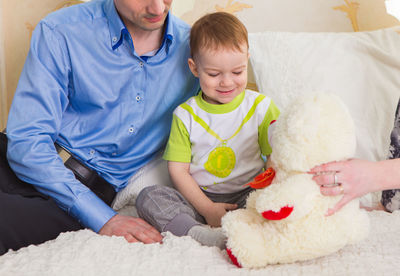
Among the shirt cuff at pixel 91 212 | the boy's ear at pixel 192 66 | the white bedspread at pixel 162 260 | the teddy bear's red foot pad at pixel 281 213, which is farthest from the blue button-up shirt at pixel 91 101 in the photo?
the teddy bear's red foot pad at pixel 281 213

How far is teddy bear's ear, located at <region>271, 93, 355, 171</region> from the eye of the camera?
0.92 metres

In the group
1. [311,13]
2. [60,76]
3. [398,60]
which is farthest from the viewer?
[311,13]

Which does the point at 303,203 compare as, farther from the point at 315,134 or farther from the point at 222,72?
the point at 222,72

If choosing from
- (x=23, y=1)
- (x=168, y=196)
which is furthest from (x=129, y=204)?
(x=23, y=1)

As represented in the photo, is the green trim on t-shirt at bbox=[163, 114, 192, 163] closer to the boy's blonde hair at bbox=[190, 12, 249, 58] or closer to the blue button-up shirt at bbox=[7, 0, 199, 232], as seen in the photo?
the blue button-up shirt at bbox=[7, 0, 199, 232]

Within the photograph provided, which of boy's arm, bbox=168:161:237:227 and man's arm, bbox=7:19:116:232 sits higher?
man's arm, bbox=7:19:116:232

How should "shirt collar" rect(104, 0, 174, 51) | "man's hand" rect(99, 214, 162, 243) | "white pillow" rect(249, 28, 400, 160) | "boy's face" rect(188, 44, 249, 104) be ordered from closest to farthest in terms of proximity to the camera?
"man's hand" rect(99, 214, 162, 243) → "boy's face" rect(188, 44, 249, 104) → "shirt collar" rect(104, 0, 174, 51) → "white pillow" rect(249, 28, 400, 160)

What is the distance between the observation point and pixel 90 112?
144 centimetres

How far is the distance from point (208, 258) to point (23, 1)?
144 centimetres

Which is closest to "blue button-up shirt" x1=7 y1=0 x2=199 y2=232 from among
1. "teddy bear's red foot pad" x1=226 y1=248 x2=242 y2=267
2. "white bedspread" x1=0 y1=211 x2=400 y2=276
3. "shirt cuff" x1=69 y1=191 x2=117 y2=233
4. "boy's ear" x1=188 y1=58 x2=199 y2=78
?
"shirt cuff" x1=69 y1=191 x2=117 y2=233

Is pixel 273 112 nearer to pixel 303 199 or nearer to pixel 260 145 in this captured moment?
pixel 260 145

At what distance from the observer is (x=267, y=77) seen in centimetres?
162

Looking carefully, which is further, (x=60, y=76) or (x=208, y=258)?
(x=60, y=76)

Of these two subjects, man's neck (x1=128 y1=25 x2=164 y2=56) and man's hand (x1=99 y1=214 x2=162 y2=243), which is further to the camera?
man's neck (x1=128 y1=25 x2=164 y2=56)
